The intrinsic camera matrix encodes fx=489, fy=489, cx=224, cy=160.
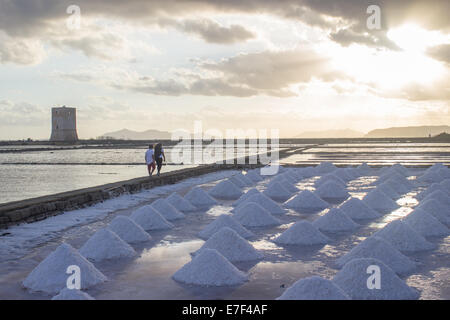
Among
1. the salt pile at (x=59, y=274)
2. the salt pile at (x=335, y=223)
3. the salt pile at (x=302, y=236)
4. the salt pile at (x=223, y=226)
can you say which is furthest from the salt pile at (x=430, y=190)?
the salt pile at (x=59, y=274)

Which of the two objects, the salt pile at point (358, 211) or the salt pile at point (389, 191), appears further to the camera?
the salt pile at point (389, 191)

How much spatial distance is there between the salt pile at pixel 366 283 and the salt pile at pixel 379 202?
5.18 metres

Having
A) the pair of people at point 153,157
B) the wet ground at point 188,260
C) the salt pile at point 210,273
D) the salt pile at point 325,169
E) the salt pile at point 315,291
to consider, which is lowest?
the wet ground at point 188,260

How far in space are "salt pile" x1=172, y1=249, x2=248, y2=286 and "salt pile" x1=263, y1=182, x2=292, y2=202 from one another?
672 centimetres

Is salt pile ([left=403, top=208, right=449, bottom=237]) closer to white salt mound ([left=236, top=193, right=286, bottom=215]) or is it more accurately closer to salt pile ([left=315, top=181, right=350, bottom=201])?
white salt mound ([left=236, top=193, right=286, bottom=215])

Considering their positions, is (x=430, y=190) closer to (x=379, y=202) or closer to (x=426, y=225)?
(x=379, y=202)

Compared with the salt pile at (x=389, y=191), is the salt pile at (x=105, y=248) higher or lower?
lower

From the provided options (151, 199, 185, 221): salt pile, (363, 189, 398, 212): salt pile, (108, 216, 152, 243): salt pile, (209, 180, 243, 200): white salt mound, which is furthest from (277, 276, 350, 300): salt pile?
(209, 180, 243, 200): white salt mound

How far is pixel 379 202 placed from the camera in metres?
9.93

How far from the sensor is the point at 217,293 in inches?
183

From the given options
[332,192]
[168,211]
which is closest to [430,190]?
[332,192]

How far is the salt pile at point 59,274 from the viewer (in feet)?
15.8

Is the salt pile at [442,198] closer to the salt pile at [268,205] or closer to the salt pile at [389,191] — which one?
the salt pile at [389,191]

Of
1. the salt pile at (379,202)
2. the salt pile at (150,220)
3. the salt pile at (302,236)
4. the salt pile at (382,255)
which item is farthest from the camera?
the salt pile at (379,202)
